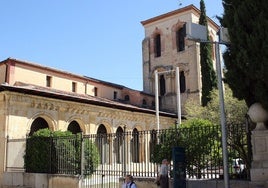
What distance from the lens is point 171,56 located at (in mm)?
44938

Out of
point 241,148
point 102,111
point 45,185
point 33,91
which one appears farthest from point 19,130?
point 241,148

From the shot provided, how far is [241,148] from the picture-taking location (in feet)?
39.4

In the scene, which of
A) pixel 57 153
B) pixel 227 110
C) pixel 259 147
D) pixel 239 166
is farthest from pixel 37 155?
pixel 227 110

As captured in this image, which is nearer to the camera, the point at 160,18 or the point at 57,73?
the point at 57,73

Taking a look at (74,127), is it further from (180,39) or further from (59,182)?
(180,39)

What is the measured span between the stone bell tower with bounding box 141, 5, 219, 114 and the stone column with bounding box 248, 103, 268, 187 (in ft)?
102

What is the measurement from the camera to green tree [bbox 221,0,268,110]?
906 cm

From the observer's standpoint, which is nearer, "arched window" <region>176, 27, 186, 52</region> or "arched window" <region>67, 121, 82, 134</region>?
"arched window" <region>67, 121, 82, 134</region>

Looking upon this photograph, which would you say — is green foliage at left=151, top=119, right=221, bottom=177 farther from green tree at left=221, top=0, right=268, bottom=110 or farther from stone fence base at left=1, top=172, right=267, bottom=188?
green tree at left=221, top=0, right=268, bottom=110

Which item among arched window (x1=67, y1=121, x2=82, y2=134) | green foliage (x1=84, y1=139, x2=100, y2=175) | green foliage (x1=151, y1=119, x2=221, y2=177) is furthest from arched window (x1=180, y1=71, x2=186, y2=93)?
green foliage (x1=151, y1=119, x2=221, y2=177)

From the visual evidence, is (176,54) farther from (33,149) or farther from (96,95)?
(33,149)

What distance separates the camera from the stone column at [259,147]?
971 centimetres

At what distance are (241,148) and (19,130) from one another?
44.3ft

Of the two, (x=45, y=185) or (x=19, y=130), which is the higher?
(x=19, y=130)
